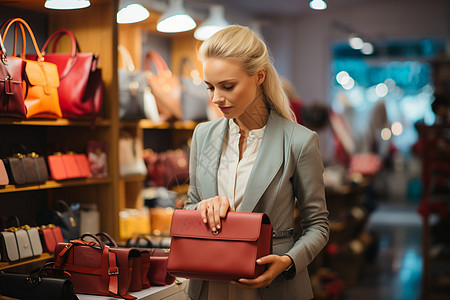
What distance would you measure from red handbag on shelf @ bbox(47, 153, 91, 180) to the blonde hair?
61.2 inches

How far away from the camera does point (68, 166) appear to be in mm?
3469

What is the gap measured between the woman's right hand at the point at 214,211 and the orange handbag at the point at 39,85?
4.83 ft

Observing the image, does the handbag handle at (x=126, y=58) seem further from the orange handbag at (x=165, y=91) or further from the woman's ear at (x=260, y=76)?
the woman's ear at (x=260, y=76)

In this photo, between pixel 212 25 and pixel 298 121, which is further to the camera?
pixel 212 25

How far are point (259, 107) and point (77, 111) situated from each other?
1552mm

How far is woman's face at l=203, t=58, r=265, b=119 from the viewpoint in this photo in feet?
6.89

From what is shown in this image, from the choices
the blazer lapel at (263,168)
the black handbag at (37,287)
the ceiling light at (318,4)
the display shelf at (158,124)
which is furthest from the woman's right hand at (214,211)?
the display shelf at (158,124)

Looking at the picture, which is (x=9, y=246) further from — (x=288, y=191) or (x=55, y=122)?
(x=288, y=191)

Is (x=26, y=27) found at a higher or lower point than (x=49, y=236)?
higher

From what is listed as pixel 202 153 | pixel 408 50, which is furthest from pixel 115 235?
pixel 408 50

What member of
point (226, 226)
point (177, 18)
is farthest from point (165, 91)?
point (226, 226)

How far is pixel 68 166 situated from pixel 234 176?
1.61m

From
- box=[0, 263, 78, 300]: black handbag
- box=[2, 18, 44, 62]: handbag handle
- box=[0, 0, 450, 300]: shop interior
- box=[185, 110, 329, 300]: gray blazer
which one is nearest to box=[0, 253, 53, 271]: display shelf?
box=[0, 0, 450, 300]: shop interior

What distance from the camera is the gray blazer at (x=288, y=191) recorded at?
212 centimetres
